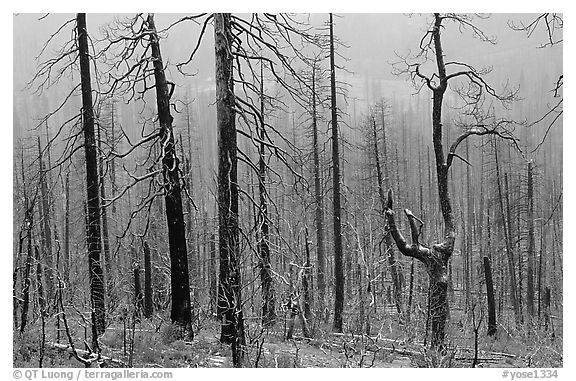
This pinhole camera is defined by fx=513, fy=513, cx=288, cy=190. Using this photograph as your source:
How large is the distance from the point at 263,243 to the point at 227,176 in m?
1.32

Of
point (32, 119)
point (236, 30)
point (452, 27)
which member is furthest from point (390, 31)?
point (32, 119)

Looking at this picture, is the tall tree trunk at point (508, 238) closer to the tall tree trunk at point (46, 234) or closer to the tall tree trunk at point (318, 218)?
the tall tree trunk at point (318, 218)

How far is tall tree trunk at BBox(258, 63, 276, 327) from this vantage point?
24.0 feet

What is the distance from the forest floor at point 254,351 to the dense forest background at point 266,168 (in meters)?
0.04

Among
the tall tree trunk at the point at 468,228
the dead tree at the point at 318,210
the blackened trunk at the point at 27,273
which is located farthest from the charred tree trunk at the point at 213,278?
the tall tree trunk at the point at 468,228

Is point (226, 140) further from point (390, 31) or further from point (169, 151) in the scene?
point (390, 31)

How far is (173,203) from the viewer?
25.4 feet

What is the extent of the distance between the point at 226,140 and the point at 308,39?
179 centimetres

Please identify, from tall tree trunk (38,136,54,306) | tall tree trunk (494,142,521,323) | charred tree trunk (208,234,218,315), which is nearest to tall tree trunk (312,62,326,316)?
charred tree trunk (208,234,218,315)

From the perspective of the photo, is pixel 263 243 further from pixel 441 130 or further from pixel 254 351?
pixel 441 130

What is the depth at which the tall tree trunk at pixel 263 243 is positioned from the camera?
7.32m

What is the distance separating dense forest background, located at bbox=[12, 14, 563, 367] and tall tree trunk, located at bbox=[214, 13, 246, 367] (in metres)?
0.12

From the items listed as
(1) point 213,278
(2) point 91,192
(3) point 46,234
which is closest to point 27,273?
(3) point 46,234

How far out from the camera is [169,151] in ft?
24.7
